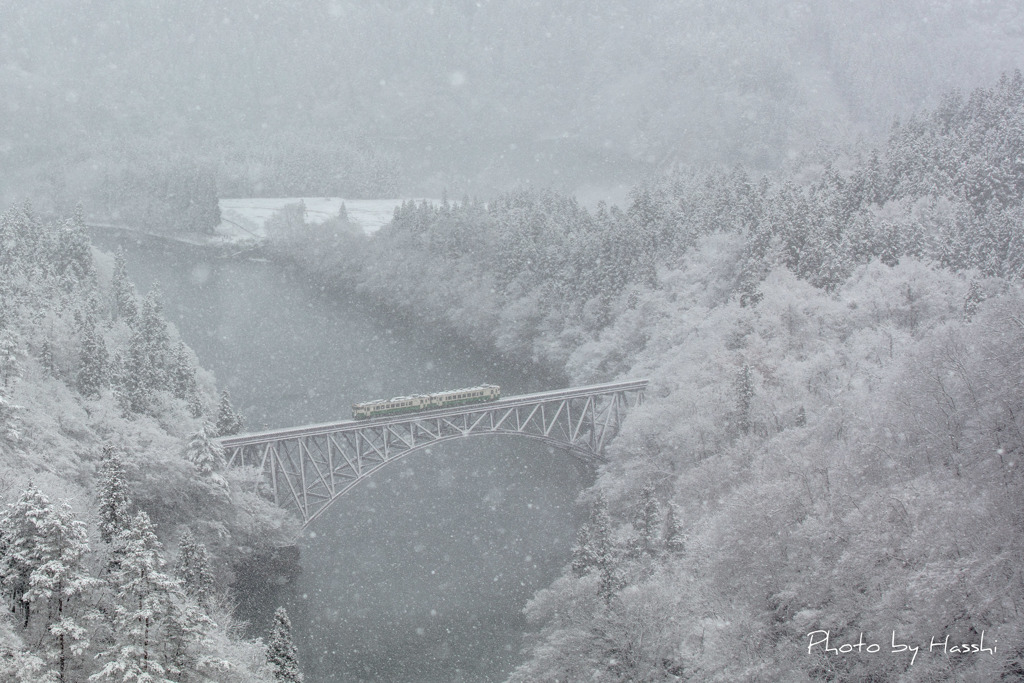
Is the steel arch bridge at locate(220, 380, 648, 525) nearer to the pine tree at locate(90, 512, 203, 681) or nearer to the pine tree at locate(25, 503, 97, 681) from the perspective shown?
the pine tree at locate(90, 512, 203, 681)

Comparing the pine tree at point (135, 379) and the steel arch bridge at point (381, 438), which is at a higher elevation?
the pine tree at point (135, 379)

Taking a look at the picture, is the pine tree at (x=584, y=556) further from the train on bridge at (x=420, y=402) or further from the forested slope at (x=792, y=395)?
the train on bridge at (x=420, y=402)

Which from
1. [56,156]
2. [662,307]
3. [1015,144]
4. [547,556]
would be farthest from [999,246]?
[56,156]

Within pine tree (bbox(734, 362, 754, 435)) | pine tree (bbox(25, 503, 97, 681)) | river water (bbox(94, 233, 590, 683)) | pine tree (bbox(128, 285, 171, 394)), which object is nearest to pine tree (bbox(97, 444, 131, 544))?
pine tree (bbox(25, 503, 97, 681))

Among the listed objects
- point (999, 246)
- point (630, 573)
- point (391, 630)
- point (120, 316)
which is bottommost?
point (391, 630)

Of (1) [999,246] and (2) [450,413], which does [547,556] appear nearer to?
(2) [450,413]

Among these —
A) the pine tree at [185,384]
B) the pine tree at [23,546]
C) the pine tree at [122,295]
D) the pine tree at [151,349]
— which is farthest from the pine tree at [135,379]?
the pine tree at [23,546]
